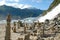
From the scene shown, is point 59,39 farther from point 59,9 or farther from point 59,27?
point 59,9

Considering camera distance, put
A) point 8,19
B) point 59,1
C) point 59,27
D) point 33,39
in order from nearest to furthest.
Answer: point 8,19, point 33,39, point 59,27, point 59,1

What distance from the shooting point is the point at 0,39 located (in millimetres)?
66750

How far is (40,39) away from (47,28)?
25.8 meters

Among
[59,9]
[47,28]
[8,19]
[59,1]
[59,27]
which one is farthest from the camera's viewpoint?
[59,1]

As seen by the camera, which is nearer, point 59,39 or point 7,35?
point 7,35

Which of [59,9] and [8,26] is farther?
[59,9]

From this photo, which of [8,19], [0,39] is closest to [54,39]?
[0,39]

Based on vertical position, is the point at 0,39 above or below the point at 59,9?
below

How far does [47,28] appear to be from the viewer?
85375mm

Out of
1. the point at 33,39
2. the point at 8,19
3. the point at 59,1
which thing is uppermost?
the point at 59,1

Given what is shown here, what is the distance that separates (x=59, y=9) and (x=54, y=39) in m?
65.8

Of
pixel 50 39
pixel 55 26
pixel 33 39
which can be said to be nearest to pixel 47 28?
pixel 55 26

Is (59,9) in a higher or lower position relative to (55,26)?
higher

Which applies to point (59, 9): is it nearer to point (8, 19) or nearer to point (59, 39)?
point (59, 39)
